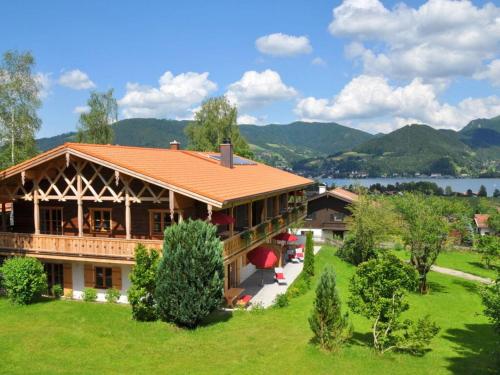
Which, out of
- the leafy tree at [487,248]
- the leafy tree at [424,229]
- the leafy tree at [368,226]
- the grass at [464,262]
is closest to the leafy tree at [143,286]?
the leafy tree at [424,229]

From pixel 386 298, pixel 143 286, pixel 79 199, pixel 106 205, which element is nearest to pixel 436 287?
pixel 386 298

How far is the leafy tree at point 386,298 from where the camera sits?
1514 cm

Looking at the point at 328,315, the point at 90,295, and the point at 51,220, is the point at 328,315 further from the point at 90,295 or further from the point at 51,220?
the point at 51,220

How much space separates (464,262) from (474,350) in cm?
3093

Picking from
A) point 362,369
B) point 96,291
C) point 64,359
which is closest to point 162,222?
point 96,291

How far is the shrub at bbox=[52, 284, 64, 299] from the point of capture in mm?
21562

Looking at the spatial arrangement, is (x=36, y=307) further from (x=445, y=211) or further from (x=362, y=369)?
(x=445, y=211)

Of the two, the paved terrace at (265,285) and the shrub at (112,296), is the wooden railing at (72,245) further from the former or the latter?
the paved terrace at (265,285)

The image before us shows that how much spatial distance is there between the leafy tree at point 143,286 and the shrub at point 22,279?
5302mm

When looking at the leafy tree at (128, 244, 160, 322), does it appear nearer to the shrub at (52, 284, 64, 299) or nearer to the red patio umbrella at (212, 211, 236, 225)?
the red patio umbrella at (212, 211, 236, 225)

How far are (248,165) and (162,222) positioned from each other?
1443 cm

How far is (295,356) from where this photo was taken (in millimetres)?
14961

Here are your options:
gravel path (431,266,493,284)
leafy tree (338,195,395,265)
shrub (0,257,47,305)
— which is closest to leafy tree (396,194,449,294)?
leafy tree (338,195,395,265)

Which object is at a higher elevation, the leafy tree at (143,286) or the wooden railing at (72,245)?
the wooden railing at (72,245)
